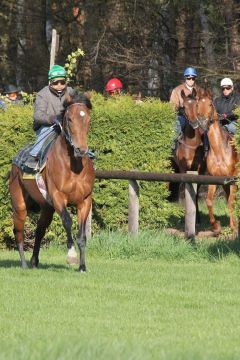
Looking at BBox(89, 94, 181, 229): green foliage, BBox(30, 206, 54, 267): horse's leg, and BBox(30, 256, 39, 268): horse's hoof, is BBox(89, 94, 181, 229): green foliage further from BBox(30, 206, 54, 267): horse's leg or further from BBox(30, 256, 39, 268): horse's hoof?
BBox(30, 256, 39, 268): horse's hoof

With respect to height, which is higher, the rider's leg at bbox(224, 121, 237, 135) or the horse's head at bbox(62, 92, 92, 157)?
the horse's head at bbox(62, 92, 92, 157)

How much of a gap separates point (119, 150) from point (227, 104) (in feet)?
8.35

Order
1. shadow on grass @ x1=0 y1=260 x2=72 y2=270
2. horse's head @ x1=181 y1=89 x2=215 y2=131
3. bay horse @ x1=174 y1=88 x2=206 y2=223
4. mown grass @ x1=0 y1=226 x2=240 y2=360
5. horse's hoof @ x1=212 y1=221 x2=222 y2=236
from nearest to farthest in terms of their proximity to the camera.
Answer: mown grass @ x1=0 y1=226 x2=240 y2=360 < shadow on grass @ x1=0 y1=260 x2=72 y2=270 < horse's hoof @ x1=212 y1=221 x2=222 y2=236 < horse's head @ x1=181 y1=89 x2=215 y2=131 < bay horse @ x1=174 y1=88 x2=206 y2=223

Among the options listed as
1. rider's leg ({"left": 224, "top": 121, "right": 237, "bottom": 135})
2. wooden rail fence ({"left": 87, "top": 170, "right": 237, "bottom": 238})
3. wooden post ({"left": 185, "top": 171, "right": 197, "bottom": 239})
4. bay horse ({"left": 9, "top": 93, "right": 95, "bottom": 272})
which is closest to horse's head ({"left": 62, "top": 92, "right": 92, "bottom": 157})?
bay horse ({"left": 9, "top": 93, "right": 95, "bottom": 272})

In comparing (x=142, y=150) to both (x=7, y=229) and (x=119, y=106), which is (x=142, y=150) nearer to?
(x=119, y=106)

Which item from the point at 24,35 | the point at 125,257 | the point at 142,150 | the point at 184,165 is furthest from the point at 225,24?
the point at 24,35

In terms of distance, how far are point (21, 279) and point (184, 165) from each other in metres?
8.55

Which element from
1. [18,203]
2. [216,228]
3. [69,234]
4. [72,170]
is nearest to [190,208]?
[216,228]

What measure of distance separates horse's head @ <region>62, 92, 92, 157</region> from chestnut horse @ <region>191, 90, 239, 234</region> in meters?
6.08

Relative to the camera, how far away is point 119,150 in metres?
19.8

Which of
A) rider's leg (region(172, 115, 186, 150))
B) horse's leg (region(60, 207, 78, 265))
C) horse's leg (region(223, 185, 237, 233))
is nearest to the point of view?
horse's leg (region(60, 207, 78, 265))

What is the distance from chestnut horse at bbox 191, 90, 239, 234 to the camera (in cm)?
2027

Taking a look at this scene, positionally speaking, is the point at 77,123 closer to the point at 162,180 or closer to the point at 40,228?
the point at 40,228

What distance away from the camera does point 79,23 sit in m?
39.5
